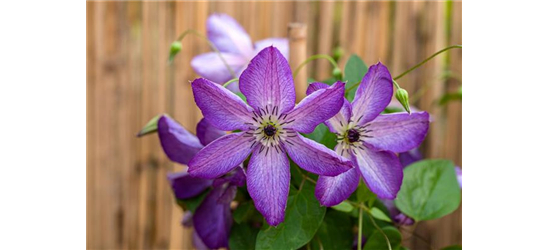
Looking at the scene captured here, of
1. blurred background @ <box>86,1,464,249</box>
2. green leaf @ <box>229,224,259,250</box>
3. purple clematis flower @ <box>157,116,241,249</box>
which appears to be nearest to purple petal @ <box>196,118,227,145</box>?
purple clematis flower @ <box>157,116,241,249</box>

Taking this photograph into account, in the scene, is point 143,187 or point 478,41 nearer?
point 478,41

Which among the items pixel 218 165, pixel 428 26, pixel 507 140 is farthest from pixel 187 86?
pixel 507 140

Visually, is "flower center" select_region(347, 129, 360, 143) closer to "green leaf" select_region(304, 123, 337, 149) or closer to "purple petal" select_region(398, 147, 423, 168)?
"green leaf" select_region(304, 123, 337, 149)

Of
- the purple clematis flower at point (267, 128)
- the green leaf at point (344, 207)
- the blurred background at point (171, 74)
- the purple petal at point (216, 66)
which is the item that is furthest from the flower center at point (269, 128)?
the blurred background at point (171, 74)

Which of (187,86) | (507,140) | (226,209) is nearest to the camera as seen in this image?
(507,140)

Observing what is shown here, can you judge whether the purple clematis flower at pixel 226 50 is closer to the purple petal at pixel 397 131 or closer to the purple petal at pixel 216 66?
the purple petal at pixel 216 66
